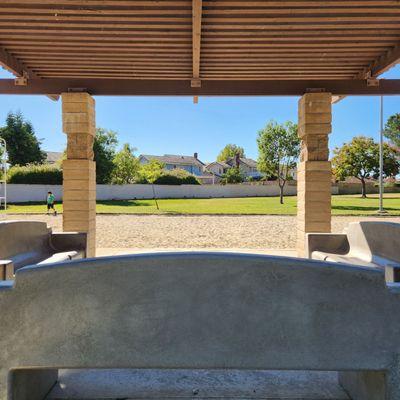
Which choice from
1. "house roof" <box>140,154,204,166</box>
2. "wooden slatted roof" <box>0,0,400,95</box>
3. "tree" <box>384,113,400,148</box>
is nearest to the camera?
"wooden slatted roof" <box>0,0,400,95</box>

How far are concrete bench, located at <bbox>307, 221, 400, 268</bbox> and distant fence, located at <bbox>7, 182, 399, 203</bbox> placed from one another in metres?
31.2

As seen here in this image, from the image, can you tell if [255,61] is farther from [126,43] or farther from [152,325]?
[152,325]

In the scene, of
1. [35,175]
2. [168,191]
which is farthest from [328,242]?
[168,191]

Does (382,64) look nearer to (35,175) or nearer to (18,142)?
(35,175)

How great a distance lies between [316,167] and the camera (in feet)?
20.2

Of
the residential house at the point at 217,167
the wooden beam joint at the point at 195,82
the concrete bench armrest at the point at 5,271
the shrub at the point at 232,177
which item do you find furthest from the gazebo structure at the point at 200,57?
the residential house at the point at 217,167

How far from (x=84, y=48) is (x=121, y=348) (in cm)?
482

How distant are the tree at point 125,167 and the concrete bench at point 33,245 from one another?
36460 millimetres

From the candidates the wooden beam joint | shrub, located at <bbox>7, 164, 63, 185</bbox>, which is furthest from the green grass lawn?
the wooden beam joint

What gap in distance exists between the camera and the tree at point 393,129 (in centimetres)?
3809

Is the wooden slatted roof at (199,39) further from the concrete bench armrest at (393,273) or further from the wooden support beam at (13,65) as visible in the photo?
the concrete bench armrest at (393,273)

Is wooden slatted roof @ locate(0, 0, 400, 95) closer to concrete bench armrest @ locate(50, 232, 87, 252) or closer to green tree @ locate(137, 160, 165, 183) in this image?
concrete bench armrest @ locate(50, 232, 87, 252)

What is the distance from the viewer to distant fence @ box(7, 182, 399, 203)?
3212 cm

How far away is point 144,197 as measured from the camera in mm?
39312
